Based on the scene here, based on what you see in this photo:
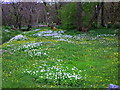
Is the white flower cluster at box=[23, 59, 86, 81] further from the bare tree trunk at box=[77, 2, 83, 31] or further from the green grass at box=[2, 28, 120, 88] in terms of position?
the bare tree trunk at box=[77, 2, 83, 31]

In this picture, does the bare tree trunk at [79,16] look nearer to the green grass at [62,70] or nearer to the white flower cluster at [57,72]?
the green grass at [62,70]

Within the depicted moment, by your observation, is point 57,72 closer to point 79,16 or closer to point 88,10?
point 79,16

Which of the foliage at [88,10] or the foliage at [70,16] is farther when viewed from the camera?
the foliage at [70,16]

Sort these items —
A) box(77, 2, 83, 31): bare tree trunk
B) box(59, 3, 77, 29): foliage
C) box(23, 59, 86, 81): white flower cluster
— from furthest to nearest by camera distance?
box(59, 3, 77, 29): foliage < box(77, 2, 83, 31): bare tree trunk < box(23, 59, 86, 81): white flower cluster

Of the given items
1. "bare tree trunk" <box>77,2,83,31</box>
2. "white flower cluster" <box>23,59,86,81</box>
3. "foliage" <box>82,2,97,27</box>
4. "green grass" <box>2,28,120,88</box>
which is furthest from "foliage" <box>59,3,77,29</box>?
"white flower cluster" <box>23,59,86,81</box>

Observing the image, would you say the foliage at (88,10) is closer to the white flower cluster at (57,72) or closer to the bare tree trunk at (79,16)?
the bare tree trunk at (79,16)

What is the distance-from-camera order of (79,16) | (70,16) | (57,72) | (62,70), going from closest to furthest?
(57,72), (62,70), (79,16), (70,16)

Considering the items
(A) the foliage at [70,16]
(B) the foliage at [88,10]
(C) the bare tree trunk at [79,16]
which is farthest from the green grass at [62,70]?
(A) the foliage at [70,16]

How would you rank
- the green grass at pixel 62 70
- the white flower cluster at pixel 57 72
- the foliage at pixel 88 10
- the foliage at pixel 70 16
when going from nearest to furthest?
the green grass at pixel 62 70 < the white flower cluster at pixel 57 72 < the foliage at pixel 88 10 < the foliage at pixel 70 16

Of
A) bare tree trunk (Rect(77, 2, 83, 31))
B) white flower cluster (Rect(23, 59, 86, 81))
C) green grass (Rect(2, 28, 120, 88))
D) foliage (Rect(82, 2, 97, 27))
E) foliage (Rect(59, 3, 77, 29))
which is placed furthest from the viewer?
foliage (Rect(59, 3, 77, 29))

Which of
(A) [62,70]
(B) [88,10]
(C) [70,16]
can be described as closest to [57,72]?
(A) [62,70]

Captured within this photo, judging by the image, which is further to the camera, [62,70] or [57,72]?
[62,70]

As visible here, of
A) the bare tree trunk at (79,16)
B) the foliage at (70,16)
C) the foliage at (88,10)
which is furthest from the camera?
the foliage at (70,16)

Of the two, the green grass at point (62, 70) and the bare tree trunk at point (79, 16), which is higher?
the bare tree trunk at point (79, 16)
